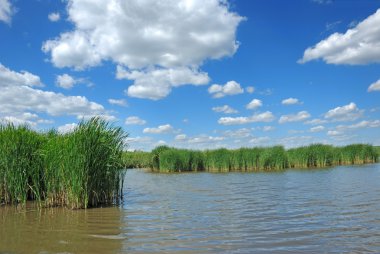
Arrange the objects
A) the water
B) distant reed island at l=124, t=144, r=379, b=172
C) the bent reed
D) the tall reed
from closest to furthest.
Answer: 1. the water
2. the bent reed
3. the tall reed
4. distant reed island at l=124, t=144, r=379, b=172

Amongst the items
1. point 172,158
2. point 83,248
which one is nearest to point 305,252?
point 83,248

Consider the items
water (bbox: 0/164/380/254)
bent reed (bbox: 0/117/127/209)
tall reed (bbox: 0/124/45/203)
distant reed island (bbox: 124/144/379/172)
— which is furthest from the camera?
distant reed island (bbox: 124/144/379/172)

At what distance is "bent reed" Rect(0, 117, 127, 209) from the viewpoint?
12016 millimetres

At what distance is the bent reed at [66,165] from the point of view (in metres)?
12.0

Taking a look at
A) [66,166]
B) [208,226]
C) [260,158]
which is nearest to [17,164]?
[66,166]

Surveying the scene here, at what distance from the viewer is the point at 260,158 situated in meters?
34.2

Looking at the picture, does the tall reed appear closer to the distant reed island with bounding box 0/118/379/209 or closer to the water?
the distant reed island with bounding box 0/118/379/209

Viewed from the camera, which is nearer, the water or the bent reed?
the water

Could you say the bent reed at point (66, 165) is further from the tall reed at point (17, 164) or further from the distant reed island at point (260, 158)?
the distant reed island at point (260, 158)

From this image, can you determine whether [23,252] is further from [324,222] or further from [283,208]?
[283,208]

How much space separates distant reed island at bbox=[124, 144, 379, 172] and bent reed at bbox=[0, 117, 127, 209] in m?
18.9

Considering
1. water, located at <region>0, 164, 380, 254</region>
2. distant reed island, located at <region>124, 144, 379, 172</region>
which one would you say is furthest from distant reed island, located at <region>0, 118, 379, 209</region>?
distant reed island, located at <region>124, 144, 379, 172</region>

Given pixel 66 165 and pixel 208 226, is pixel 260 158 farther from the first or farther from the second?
pixel 208 226

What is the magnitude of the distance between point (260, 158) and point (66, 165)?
80.4ft
